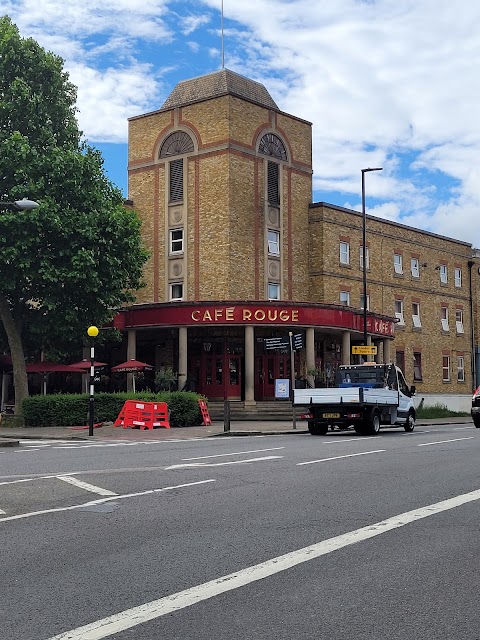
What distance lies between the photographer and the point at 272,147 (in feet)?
138

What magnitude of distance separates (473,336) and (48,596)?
54.0 meters

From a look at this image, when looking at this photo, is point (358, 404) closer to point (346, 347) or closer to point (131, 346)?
point (346, 347)

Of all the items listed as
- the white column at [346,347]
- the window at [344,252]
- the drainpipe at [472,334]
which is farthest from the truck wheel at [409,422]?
the drainpipe at [472,334]

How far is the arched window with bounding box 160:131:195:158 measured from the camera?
41.2 metres

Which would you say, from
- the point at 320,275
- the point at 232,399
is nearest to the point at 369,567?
the point at 232,399

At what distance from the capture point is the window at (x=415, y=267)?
50812 millimetres

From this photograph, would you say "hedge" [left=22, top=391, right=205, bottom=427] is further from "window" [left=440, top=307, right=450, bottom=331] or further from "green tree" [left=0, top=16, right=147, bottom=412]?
"window" [left=440, top=307, right=450, bottom=331]

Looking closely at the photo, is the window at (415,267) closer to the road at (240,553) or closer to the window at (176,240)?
the window at (176,240)

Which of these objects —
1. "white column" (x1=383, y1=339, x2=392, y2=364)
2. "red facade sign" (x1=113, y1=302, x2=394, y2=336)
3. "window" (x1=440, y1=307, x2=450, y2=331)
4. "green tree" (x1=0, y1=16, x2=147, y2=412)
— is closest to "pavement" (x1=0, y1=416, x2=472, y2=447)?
"green tree" (x1=0, y1=16, x2=147, y2=412)

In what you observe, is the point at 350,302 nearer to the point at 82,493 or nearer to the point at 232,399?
the point at 232,399

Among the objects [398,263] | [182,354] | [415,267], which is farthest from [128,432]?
[415,267]

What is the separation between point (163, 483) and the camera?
1166 cm

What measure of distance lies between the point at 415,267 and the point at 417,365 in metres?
6.16

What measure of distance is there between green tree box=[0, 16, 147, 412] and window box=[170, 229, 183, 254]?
8989 millimetres
